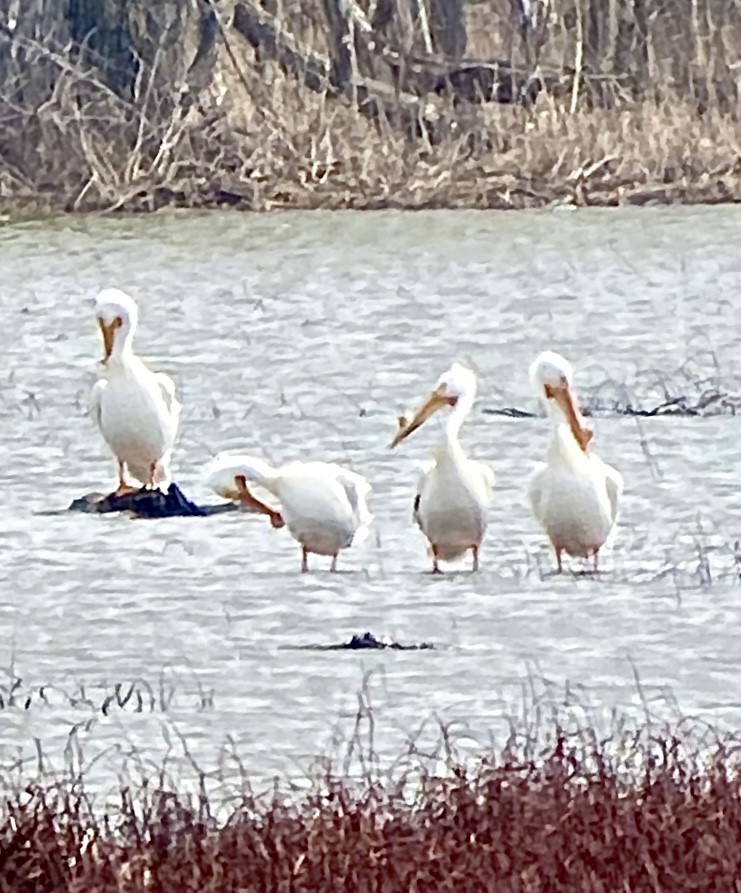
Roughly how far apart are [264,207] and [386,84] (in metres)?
0.30

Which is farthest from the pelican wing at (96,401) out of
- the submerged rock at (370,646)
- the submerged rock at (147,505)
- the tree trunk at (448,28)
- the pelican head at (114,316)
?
the tree trunk at (448,28)

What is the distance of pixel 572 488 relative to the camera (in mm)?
2965

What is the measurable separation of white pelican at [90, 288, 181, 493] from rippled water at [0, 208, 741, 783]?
33 mm

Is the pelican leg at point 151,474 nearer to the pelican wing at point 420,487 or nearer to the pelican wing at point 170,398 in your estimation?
the pelican wing at point 170,398

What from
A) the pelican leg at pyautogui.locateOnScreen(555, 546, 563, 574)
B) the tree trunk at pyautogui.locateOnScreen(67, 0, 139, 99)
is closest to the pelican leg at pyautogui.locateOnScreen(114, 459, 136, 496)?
the pelican leg at pyautogui.locateOnScreen(555, 546, 563, 574)

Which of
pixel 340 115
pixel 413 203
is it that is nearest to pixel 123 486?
pixel 413 203

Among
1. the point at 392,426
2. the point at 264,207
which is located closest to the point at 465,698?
the point at 392,426

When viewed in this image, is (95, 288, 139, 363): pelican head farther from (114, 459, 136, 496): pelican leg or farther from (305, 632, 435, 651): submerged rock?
(305, 632, 435, 651): submerged rock

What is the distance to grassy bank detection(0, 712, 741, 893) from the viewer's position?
2.19 m

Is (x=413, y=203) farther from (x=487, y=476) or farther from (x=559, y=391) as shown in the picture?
(x=487, y=476)

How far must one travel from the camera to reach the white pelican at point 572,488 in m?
2.89

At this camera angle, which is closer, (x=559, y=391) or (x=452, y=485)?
(x=452, y=485)

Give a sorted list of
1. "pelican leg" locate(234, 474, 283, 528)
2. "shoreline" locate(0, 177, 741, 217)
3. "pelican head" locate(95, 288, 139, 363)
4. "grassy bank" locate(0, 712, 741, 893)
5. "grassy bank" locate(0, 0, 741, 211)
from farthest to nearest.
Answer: "grassy bank" locate(0, 0, 741, 211)
"shoreline" locate(0, 177, 741, 217)
"pelican head" locate(95, 288, 139, 363)
"pelican leg" locate(234, 474, 283, 528)
"grassy bank" locate(0, 712, 741, 893)

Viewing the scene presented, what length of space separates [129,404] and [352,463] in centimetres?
30
